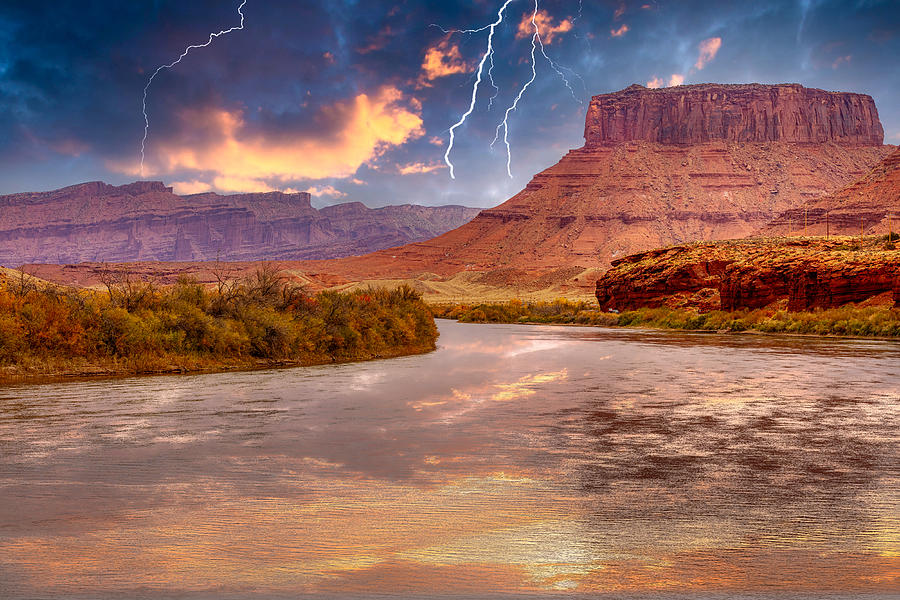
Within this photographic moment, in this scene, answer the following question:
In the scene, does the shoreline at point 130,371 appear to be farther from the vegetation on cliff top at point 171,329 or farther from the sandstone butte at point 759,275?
the sandstone butte at point 759,275

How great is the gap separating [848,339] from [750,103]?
582ft

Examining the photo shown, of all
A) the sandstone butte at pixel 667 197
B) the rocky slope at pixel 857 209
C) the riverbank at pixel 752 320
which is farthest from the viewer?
the sandstone butte at pixel 667 197

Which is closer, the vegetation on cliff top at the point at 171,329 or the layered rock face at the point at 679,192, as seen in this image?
the vegetation on cliff top at the point at 171,329

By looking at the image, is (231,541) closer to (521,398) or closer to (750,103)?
(521,398)

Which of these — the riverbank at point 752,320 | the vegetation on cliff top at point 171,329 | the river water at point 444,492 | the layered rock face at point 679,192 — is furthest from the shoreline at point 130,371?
the layered rock face at point 679,192

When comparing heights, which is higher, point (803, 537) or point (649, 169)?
point (649, 169)

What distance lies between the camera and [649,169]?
190 m

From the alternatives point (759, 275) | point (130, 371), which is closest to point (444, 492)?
point (130, 371)

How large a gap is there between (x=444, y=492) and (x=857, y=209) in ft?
436

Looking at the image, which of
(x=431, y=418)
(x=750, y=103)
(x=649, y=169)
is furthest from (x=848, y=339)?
(x=750, y=103)

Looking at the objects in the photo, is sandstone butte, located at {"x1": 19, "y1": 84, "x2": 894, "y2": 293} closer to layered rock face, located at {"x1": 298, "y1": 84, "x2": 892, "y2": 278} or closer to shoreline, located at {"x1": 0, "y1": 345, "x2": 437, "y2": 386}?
layered rock face, located at {"x1": 298, "y1": 84, "x2": 892, "y2": 278}

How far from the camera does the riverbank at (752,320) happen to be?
4203cm

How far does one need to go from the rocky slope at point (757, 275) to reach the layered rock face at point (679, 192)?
82056 millimetres

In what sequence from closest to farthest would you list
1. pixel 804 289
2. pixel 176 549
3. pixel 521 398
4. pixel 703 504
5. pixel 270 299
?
pixel 176 549 → pixel 703 504 → pixel 521 398 → pixel 270 299 → pixel 804 289
